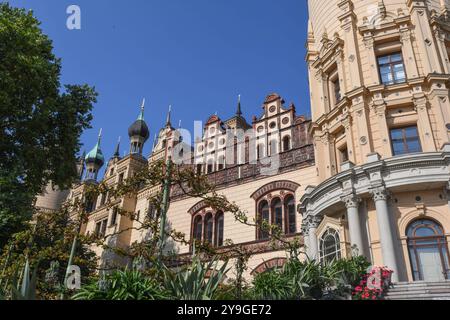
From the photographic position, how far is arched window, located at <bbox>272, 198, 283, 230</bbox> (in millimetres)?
20797

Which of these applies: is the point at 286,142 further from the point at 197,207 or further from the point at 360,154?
the point at 360,154

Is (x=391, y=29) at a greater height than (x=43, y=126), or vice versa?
(x=391, y=29)

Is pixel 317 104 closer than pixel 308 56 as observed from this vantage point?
Yes

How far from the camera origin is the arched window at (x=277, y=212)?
2080 centimetres

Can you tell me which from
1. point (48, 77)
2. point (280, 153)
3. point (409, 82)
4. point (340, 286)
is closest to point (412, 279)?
point (340, 286)

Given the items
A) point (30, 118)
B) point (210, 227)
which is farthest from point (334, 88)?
point (30, 118)

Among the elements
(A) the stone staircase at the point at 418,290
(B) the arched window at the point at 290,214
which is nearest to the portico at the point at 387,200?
(A) the stone staircase at the point at 418,290

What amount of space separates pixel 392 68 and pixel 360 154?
422 centimetres

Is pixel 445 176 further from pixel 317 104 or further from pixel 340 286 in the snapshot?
pixel 317 104

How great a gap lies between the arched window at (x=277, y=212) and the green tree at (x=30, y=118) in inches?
404

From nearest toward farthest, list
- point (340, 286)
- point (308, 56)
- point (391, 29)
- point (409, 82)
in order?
point (340, 286) → point (409, 82) → point (391, 29) → point (308, 56)

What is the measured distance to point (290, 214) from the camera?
20688mm

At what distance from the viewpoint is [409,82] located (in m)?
15.0
